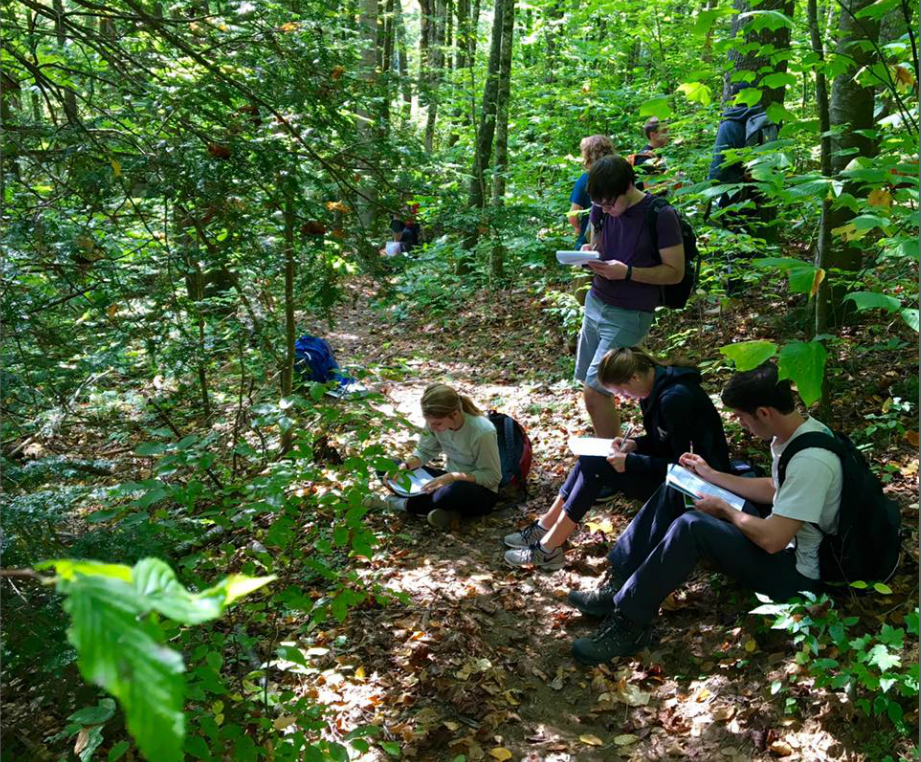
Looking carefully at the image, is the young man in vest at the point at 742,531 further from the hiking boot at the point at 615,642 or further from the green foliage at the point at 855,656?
the green foliage at the point at 855,656

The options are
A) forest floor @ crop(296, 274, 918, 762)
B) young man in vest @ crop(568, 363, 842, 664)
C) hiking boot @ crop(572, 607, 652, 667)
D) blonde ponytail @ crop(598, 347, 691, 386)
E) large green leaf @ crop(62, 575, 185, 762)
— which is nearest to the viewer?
large green leaf @ crop(62, 575, 185, 762)

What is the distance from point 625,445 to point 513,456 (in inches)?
52.5

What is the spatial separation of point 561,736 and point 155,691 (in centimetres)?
287

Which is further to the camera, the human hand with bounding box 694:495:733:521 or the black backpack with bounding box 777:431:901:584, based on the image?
the human hand with bounding box 694:495:733:521

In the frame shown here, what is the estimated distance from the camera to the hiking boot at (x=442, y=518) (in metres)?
5.04

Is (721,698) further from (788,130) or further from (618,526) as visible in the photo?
(788,130)

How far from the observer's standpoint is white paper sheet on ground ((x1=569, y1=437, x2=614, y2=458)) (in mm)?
4137

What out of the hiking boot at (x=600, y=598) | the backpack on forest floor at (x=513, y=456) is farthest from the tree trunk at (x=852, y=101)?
the backpack on forest floor at (x=513, y=456)

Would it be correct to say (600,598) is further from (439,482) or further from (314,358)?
(314,358)

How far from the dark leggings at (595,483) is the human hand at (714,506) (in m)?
0.66

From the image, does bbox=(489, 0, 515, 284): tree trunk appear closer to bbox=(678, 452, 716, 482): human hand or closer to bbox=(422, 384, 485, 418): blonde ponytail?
bbox=(422, 384, 485, 418): blonde ponytail

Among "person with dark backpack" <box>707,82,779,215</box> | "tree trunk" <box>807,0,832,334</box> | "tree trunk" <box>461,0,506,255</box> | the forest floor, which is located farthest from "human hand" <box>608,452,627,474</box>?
"tree trunk" <box>461,0,506,255</box>

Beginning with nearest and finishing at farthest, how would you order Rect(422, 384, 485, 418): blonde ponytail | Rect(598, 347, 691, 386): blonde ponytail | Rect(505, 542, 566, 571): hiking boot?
Rect(598, 347, 691, 386): blonde ponytail < Rect(505, 542, 566, 571): hiking boot < Rect(422, 384, 485, 418): blonde ponytail

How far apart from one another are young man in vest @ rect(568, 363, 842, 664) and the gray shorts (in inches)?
41.6
